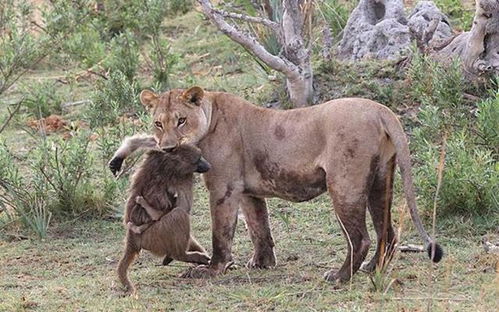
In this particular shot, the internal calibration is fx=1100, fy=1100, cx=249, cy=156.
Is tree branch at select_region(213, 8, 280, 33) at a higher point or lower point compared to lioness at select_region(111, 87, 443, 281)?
higher

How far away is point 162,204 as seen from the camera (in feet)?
22.1

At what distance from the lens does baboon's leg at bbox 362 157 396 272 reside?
6.60 meters

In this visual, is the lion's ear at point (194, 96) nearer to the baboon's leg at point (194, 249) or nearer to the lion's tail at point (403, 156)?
the baboon's leg at point (194, 249)

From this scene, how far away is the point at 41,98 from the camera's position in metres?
11.5

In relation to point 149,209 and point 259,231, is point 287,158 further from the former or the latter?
point 149,209

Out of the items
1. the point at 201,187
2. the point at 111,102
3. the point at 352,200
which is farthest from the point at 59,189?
the point at 352,200

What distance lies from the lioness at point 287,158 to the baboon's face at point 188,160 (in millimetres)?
76

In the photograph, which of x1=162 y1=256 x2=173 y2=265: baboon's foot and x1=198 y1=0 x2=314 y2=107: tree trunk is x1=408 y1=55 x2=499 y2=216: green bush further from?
x1=162 y1=256 x2=173 y2=265: baboon's foot

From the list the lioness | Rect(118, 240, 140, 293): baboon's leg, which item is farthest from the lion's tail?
Rect(118, 240, 140, 293): baboon's leg

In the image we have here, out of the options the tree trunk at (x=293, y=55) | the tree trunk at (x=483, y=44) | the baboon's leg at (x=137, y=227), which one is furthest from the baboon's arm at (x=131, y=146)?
the tree trunk at (x=483, y=44)

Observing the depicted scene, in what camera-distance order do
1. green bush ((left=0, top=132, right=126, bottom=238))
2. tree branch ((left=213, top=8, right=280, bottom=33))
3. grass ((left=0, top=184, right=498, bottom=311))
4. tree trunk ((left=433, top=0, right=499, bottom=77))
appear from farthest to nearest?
1. tree trunk ((left=433, top=0, right=499, bottom=77))
2. tree branch ((left=213, top=8, right=280, bottom=33))
3. green bush ((left=0, top=132, right=126, bottom=238))
4. grass ((left=0, top=184, right=498, bottom=311))

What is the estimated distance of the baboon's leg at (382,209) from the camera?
21.7 ft

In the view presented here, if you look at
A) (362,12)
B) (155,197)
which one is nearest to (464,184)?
(155,197)

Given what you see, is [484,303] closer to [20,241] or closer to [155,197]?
[155,197]
